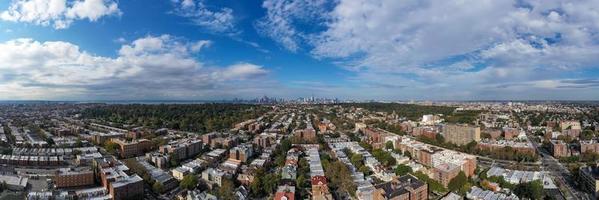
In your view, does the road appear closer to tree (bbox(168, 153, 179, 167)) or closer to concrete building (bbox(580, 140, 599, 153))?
concrete building (bbox(580, 140, 599, 153))

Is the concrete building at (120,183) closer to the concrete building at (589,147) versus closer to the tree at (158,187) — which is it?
the tree at (158,187)

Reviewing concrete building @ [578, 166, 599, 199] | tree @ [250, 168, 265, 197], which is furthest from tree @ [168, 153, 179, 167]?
concrete building @ [578, 166, 599, 199]

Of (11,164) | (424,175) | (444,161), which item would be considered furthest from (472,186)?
(11,164)

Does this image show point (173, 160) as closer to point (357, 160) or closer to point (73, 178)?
point (73, 178)

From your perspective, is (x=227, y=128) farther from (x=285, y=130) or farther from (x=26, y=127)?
(x=26, y=127)

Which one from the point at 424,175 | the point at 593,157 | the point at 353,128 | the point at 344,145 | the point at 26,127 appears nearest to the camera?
the point at 424,175
